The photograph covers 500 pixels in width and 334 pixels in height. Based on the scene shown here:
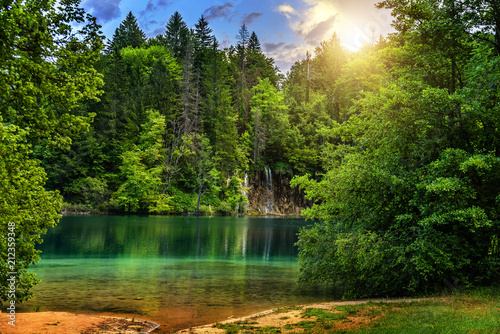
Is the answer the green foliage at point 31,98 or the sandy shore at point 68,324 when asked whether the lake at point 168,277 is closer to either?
the sandy shore at point 68,324

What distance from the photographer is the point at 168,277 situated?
53.4 feet

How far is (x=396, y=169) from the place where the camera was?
11641 mm

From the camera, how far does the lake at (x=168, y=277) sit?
11617mm

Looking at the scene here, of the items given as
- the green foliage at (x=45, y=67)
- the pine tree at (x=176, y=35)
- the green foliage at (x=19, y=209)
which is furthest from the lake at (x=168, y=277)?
the pine tree at (x=176, y=35)

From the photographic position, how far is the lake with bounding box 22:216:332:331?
11.6 metres

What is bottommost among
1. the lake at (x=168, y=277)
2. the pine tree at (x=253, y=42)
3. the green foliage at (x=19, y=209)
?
the lake at (x=168, y=277)

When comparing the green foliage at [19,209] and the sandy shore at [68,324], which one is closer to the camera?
the green foliage at [19,209]

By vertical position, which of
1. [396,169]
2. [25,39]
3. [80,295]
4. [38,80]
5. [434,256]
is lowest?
[80,295]

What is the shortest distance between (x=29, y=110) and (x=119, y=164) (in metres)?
53.1

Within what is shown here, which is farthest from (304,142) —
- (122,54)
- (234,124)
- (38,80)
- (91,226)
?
(38,80)

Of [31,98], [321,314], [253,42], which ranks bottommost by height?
Answer: [321,314]

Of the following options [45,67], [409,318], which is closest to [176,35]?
[45,67]

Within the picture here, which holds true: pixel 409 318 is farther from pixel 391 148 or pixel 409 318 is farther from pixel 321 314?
pixel 391 148

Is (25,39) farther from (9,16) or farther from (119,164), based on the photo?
(119,164)
